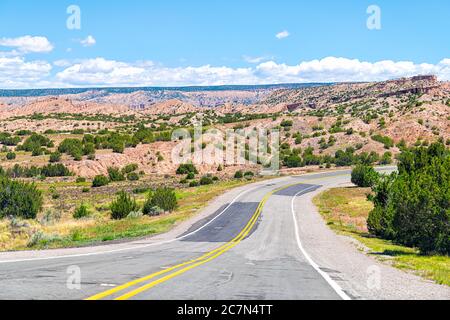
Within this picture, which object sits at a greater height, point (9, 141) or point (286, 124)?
point (286, 124)

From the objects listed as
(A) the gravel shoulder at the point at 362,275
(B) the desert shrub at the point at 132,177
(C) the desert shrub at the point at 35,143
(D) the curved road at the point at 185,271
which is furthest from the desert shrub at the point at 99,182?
(A) the gravel shoulder at the point at 362,275

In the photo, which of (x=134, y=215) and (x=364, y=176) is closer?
(x=134, y=215)

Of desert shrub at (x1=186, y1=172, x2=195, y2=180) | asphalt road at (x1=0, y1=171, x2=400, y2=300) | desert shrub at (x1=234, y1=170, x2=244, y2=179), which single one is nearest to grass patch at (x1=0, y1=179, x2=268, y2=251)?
asphalt road at (x1=0, y1=171, x2=400, y2=300)

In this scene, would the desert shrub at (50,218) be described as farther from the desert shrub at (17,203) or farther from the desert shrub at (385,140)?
the desert shrub at (385,140)

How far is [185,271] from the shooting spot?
1359cm

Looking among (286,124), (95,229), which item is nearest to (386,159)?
(286,124)

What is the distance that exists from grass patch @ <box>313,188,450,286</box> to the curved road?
3.45 meters

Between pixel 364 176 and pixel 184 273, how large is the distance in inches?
2171

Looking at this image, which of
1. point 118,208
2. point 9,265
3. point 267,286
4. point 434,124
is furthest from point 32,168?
point 434,124

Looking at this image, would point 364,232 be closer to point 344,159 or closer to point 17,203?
point 17,203

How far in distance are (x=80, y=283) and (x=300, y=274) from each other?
250 inches

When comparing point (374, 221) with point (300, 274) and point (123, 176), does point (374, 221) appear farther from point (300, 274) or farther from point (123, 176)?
point (123, 176)

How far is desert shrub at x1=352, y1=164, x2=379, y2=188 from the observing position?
208 ft

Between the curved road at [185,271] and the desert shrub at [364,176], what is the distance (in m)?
34.9
